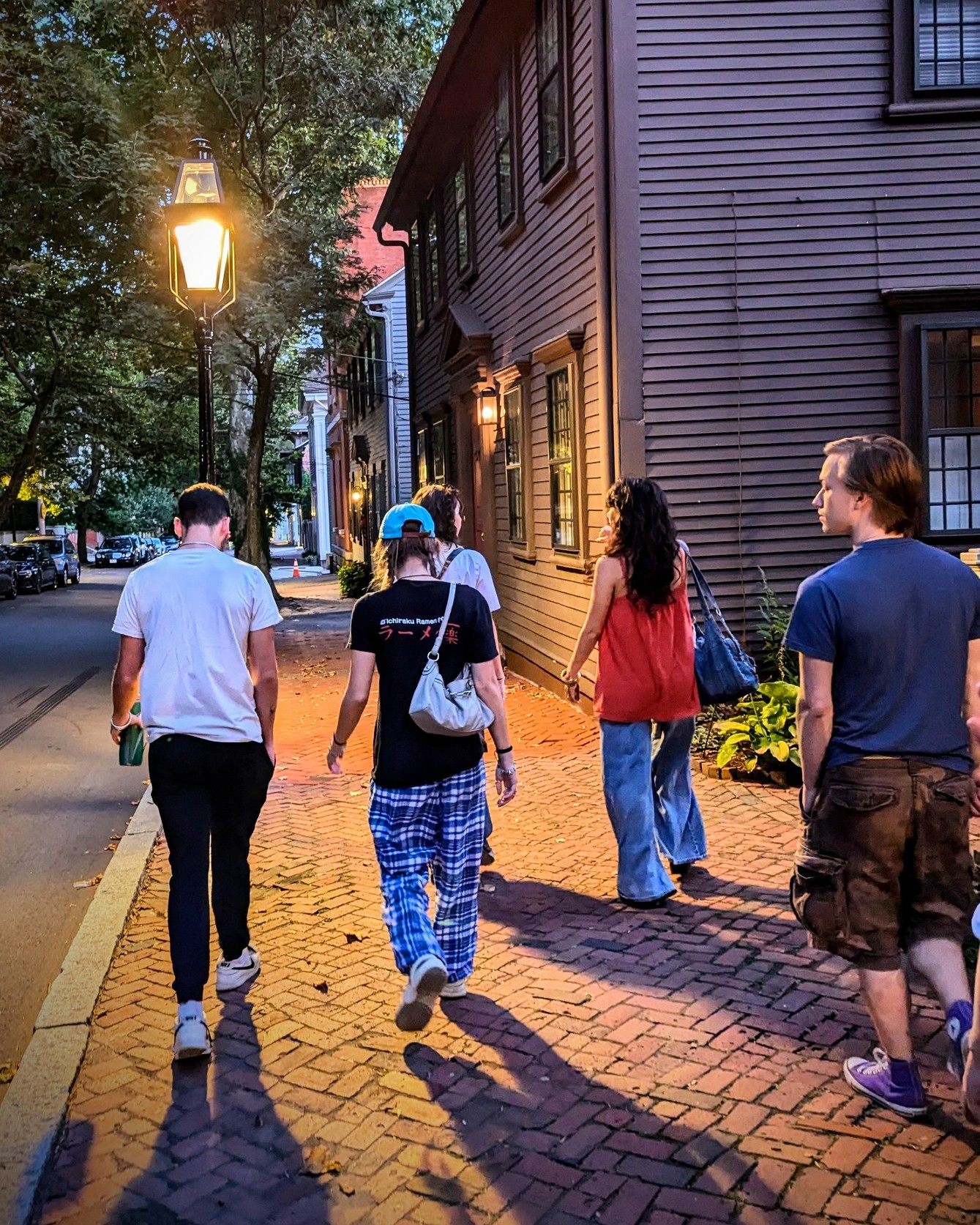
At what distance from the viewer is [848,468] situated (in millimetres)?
3623

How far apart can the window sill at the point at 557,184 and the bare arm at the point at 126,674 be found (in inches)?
314

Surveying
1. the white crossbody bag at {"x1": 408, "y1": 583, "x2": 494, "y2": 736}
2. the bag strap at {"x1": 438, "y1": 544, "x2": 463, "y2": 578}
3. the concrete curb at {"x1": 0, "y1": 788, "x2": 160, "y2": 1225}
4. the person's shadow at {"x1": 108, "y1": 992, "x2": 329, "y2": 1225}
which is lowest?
the person's shadow at {"x1": 108, "y1": 992, "x2": 329, "y2": 1225}

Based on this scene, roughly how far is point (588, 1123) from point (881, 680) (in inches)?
61.8

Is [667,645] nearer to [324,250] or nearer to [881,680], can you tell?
[881,680]

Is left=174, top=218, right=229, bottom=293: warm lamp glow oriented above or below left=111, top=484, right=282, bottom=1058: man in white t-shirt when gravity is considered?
above

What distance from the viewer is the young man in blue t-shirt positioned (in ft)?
11.5

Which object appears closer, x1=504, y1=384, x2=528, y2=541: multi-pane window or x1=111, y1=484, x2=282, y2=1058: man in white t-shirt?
x1=111, y1=484, x2=282, y2=1058: man in white t-shirt

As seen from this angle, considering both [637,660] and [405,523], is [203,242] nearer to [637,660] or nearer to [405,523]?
[637,660]

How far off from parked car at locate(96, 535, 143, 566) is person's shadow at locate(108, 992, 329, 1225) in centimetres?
6634

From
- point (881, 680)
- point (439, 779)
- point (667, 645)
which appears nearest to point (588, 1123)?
point (439, 779)

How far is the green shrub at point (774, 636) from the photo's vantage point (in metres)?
9.96

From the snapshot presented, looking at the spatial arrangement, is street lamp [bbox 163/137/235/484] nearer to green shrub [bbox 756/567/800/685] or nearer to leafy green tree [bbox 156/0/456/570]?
green shrub [bbox 756/567/800/685]

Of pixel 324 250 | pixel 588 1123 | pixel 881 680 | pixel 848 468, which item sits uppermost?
pixel 324 250

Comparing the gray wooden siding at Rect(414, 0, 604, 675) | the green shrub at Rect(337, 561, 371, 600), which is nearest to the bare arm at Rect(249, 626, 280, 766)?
the gray wooden siding at Rect(414, 0, 604, 675)
